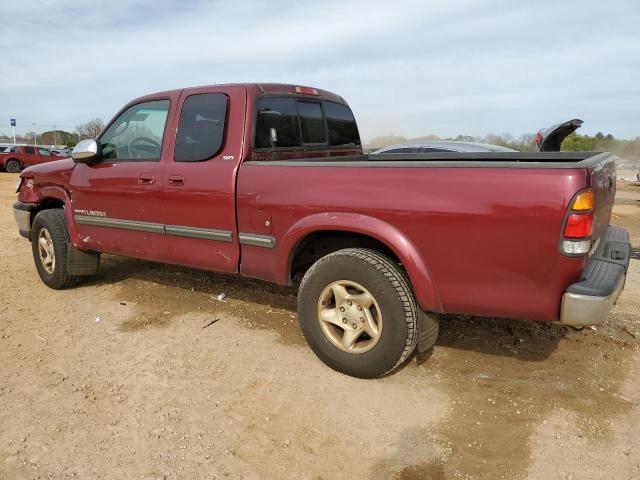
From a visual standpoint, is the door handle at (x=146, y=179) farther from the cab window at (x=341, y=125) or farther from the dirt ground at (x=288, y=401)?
the cab window at (x=341, y=125)

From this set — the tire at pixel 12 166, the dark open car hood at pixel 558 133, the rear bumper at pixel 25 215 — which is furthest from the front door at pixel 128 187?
the tire at pixel 12 166

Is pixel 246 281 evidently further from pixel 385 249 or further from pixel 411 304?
pixel 411 304

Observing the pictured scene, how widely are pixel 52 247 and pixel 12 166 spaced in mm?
24110

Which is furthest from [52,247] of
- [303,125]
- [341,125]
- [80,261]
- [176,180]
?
[341,125]

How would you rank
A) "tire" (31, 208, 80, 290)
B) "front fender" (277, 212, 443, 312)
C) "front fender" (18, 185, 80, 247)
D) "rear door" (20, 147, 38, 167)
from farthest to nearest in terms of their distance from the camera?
1. "rear door" (20, 147, 38, 167)
2. "tire" (31, 208, 80, 290)
3. "front fender" (18, 185, 80, 247)
4. "front fender" (277, 212, 443, 312)

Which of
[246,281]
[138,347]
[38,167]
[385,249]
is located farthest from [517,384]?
[38,167]

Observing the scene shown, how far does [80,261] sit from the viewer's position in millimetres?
5129

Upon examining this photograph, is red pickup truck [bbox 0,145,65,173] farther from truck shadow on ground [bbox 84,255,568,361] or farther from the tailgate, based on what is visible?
the tailgate

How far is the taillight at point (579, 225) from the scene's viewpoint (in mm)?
2514

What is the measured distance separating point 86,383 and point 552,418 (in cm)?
283

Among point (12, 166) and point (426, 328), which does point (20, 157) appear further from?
point (426, 328)

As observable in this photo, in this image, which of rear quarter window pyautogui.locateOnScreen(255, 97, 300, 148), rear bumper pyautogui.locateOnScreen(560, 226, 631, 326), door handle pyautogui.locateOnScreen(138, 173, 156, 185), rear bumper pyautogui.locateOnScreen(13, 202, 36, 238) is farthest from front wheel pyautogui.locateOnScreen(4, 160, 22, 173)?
rear bumper pyautogui.locateOnScreen(560, 226, 631, 326)

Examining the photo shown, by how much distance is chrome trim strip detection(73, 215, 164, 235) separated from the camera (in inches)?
168

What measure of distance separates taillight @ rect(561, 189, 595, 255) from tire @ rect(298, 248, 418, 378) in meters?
0.91
